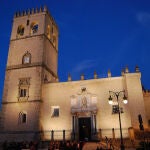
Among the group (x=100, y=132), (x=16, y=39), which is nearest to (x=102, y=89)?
(x=100, y=132)

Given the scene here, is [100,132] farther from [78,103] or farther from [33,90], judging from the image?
[33,90]

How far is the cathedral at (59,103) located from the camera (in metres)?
25.5

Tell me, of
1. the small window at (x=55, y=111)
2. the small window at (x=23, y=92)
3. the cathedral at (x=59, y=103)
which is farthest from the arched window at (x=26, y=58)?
the small window at (x=55, y=111)

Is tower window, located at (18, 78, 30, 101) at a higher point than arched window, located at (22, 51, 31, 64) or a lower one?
lower

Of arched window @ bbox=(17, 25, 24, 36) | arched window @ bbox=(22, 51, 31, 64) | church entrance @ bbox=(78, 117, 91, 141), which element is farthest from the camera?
arched window @ bbox=(17, 25, 24, 36)

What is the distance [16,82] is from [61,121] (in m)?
9.33

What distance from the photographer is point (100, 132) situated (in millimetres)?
24891

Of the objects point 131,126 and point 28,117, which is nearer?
point 131,126

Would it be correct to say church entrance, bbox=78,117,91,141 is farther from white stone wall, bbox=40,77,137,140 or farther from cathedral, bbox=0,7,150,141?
white stone wall, bbox=40,77,137,140

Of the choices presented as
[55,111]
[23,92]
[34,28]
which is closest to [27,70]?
[23,92]

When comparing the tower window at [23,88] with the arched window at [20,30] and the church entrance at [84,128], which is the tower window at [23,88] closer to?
the church entrance at [84,128]

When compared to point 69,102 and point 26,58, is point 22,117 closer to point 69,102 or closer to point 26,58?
point 69,102

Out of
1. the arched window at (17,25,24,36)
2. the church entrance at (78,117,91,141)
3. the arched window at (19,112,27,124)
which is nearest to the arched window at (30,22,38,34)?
the arched window at (17,25,24,36)

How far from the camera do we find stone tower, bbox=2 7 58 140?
27.9 meters
